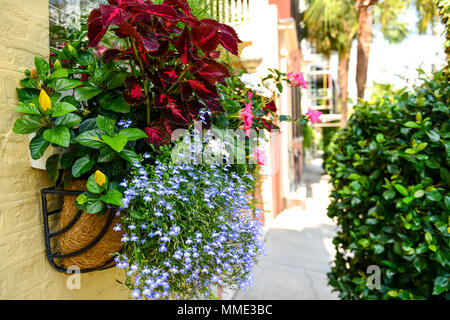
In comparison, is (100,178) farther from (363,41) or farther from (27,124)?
(363,41)

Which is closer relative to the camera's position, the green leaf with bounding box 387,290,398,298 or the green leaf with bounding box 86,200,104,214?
the green leaf with bounding box 86,200,104,214

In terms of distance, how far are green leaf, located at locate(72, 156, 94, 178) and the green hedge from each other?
1466mm

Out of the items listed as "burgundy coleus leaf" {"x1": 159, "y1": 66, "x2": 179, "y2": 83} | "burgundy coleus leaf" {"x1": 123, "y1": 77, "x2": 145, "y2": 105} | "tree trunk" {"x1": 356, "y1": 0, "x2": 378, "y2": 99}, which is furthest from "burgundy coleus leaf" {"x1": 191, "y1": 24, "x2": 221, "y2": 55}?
"tree trunk" {"x1": 356, "y1": 0, "x2": 378, "y2": 99}

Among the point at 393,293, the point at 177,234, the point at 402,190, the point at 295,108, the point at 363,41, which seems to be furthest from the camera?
the point at 295,108

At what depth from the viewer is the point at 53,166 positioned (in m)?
1.04

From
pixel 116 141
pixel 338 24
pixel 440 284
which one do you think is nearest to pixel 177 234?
pixel 116 141

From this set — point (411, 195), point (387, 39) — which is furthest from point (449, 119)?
point (387, 39)

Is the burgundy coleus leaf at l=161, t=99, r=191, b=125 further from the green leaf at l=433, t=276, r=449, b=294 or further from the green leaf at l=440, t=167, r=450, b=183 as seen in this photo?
the green leaf at l=433, t=276, r=449, b=294

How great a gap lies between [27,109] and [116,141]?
0.26 metres

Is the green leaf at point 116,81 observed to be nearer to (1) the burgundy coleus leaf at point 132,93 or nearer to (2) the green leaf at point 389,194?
(1) the burgundy coleus leaf at point 132,93

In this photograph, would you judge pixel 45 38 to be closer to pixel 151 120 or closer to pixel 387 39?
pixel 151 120

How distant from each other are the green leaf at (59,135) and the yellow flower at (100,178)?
110mm

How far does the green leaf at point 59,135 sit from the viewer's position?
35.8 inches

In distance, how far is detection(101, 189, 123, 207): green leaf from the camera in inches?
35.1
